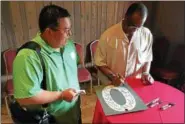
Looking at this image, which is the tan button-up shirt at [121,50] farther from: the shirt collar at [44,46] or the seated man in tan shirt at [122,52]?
the shirt collar at [44,46]

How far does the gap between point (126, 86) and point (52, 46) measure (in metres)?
0.62

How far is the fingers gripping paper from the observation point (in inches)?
49.6

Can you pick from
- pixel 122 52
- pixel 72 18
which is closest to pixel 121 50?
pixel 122 52

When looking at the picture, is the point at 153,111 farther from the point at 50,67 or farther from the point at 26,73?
the point at 26,73

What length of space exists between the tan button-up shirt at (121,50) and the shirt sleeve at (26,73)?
2.05ft

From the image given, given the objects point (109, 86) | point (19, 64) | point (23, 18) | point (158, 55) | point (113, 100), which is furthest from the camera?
point (158, 55)

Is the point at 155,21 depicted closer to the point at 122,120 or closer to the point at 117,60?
the point at 117,60

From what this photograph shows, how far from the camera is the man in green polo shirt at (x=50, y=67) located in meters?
1.10

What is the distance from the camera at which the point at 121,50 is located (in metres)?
1.64

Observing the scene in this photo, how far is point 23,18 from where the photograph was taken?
8.29 feet

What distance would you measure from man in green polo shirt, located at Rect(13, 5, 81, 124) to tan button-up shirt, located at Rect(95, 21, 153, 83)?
37 cm

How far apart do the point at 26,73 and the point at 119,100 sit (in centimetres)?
59

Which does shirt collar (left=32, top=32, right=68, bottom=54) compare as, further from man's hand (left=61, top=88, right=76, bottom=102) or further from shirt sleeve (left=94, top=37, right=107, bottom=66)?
shirt sleeve (left=94, top=37, right=107, bottom=66)

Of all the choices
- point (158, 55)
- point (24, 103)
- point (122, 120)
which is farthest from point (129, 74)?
point (158, 55)
